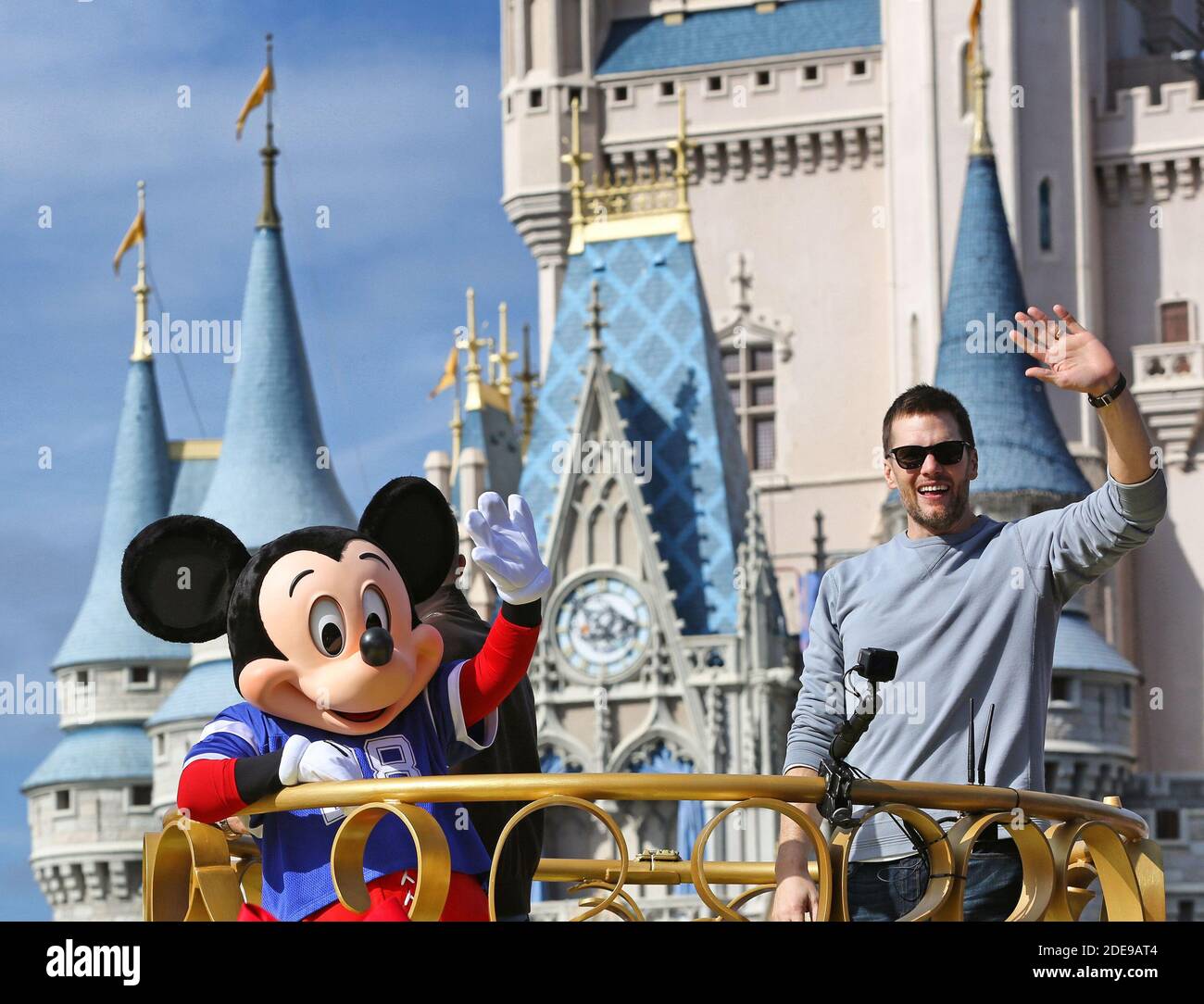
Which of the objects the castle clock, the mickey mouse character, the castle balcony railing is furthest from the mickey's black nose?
the castle balcony railing

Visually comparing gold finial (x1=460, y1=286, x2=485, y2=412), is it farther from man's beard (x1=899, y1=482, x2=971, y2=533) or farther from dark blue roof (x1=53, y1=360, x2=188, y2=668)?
man's beard (x1=899, y1=482, x2=971, y2=533)

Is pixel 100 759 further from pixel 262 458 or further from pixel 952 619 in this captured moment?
pixel 952 619

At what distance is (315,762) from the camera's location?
4391 mm

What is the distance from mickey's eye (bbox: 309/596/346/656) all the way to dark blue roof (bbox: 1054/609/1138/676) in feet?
65.5

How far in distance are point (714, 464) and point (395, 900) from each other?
19.3m

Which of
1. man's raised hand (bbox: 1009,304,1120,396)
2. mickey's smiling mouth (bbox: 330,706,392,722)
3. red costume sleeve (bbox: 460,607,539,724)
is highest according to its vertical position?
man's raised hand (bbox: 1009,304,1120,396)

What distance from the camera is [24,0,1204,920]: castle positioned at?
23.5 meters

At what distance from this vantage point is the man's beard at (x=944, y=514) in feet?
14.8

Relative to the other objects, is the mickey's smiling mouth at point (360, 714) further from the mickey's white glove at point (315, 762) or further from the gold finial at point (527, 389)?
the gold finial at point (527, 389)

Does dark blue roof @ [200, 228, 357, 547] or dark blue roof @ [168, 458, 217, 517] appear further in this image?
dark blue roof @ [168, 458, 217, 517]

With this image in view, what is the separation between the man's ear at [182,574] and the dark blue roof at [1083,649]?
19.8 metres

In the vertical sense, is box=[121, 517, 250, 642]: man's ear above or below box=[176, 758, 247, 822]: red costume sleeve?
above

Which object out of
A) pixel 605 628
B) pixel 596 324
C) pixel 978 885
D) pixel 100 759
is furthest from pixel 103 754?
pixel 978 885
